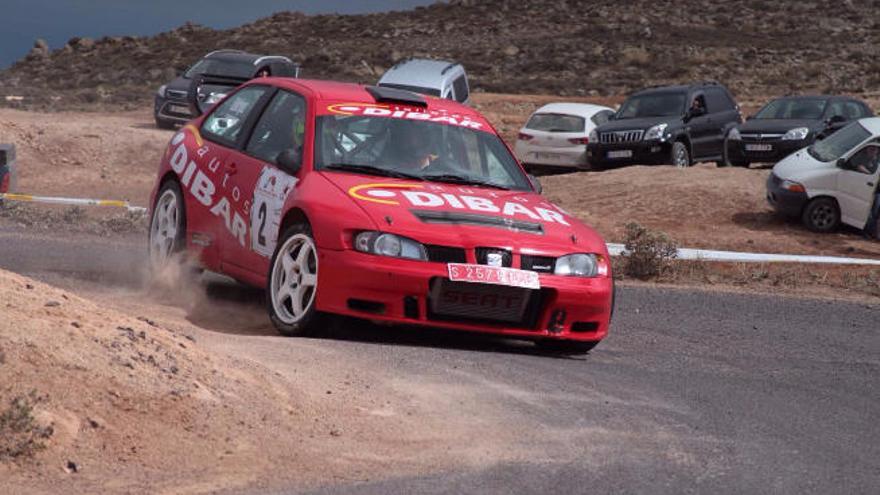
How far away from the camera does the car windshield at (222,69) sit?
3547 centimetres

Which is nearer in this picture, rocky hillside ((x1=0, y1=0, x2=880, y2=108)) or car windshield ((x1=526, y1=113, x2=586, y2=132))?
car windshield ((x1=526, y1=113, x2=586, y2=132))

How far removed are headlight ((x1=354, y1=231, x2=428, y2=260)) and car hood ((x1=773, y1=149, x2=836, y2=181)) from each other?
1375cm

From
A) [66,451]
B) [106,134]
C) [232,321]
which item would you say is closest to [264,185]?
[232,321]

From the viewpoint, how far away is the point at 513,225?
31.4 feet

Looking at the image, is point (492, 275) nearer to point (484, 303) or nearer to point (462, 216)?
point (484, 303)

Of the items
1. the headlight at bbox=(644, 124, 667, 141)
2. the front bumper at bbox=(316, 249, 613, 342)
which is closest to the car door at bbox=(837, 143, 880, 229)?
the headlight at bbox=(644, 124, 667, 141)

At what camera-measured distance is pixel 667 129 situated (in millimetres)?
28875

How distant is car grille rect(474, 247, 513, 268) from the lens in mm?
9273

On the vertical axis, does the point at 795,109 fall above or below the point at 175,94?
above

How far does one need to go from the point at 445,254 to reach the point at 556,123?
22.9 metres

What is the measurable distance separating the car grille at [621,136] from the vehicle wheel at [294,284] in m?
19.8

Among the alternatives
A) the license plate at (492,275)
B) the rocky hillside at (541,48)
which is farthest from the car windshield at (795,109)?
the rocky hillside at (541,48)

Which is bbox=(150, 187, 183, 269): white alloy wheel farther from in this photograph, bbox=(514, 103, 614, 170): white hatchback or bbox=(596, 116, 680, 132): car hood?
bbox=(514, 103, 614, 170): white hatchback

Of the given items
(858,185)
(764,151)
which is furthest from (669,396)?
(764,151)
